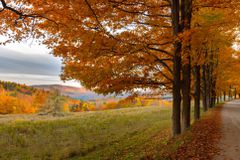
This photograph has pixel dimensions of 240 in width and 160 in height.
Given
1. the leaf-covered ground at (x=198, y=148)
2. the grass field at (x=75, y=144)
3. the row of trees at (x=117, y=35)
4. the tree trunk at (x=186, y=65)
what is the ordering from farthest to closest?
the grass field at (x=75, y=144), the tree trunk at (x=186, y=65), the row of trees at (x=117, y=35), the leaf-covered ground at (x=198, y=148)

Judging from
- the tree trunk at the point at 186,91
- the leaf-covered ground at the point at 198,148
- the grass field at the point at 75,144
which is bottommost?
the grass field at the point at 75,144

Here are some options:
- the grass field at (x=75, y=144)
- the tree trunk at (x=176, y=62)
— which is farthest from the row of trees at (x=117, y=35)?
the grass field at (x=75, y=144)

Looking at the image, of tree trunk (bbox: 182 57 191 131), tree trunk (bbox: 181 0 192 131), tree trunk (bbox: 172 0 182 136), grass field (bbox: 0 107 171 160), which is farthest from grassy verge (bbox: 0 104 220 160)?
tree trunk (bbox: 172 0 182 136)

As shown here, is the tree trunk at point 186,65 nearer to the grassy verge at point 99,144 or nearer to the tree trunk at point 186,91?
the tree trunk at point 186,91

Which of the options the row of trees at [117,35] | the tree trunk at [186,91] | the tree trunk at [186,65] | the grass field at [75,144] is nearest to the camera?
the row of trees at [117,35]

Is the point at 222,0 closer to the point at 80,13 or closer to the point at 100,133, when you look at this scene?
the point at 80,13

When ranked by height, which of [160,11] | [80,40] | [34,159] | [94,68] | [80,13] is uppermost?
[160,11]

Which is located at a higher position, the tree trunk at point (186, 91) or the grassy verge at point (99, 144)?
the tree trunk at point (186, 91)

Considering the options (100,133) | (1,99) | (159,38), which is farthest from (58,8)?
(1,99)

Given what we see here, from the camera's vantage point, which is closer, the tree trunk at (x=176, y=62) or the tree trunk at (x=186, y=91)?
the tree trunk at (x=176, y=62)

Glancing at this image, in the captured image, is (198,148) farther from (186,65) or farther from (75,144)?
(75,144)

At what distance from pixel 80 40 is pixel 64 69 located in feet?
5.45

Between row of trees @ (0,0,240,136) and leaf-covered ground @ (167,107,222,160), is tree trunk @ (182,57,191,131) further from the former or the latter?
leaf-covered ground @ (167,107,222,160)

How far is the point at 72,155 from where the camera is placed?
11820 mm
